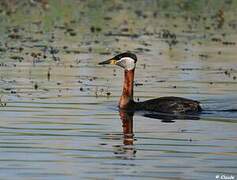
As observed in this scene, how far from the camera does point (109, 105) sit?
1989 cm

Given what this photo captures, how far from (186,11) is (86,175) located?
3597 cm

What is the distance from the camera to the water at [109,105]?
44.3 feet

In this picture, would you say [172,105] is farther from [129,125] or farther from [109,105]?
[129,125]

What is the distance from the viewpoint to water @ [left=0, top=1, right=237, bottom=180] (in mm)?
13516

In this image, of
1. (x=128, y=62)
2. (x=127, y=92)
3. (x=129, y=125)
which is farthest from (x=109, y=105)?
(x=129, y=125)

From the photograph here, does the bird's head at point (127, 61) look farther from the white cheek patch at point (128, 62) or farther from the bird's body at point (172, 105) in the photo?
the bird's body at point (172, 105)

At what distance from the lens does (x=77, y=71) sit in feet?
82.0

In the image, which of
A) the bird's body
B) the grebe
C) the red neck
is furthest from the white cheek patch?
the bird's body

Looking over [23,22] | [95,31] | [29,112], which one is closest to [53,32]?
[95,31]

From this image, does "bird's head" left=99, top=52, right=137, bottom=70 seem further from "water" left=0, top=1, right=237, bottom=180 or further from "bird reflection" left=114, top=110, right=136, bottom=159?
"bird reflection" left=114, top=110, right=136, bottom=159

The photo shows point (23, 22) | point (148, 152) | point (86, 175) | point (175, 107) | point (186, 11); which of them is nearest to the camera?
point (86, 175)

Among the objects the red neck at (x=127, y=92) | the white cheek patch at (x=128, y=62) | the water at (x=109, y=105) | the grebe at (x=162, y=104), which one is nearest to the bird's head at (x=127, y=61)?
the white cheek patch at (x=128, y=62)

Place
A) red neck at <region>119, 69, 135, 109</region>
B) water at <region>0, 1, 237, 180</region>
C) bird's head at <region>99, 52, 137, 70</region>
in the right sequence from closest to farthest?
water at <region>0, 1, 237, 180</region> → red neck at <region>119, 69, 135, 109</region> → bird's head at <region>99, 52, 137, 70</region>

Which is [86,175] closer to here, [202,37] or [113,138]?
[113,138]
